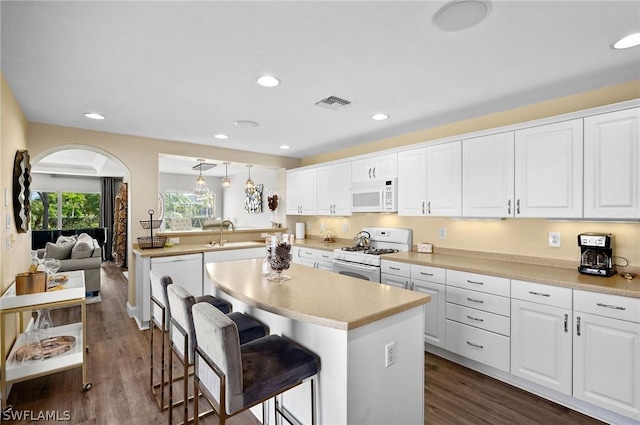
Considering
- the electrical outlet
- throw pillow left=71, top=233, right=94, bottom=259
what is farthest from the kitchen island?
throw pillow left=71, top=233, right=94, bottom=259

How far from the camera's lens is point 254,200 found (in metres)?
8.15

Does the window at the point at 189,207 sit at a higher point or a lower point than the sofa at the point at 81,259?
higher

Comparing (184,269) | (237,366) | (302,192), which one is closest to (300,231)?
(302,192)

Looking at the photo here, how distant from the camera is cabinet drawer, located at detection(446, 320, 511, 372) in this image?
8.33ft

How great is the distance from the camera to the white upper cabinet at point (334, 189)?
14.8 feet

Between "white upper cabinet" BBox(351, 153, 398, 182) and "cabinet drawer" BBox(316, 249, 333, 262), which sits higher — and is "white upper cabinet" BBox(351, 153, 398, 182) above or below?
above

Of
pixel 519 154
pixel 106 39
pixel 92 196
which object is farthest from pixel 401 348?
pixel 92 196

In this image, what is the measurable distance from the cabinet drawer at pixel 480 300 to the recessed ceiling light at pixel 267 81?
2.38 metres

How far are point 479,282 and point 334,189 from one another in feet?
8.27

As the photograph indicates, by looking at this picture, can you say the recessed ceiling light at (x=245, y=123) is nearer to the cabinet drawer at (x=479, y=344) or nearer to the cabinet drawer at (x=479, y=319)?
the cabinet drawer at (x=479, y=319)

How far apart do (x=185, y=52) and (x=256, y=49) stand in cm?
47

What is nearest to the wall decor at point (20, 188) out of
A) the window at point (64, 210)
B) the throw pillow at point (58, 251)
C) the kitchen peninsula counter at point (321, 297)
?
the kitchen peninsula counter at point (321, 297)

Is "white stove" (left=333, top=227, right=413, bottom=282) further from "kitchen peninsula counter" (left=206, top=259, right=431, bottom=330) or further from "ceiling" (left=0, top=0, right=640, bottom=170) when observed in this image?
"ceiling" (left=0, top=0, right=640, bottom=170)

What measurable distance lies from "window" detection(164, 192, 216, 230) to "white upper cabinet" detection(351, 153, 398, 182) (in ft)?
23.3
